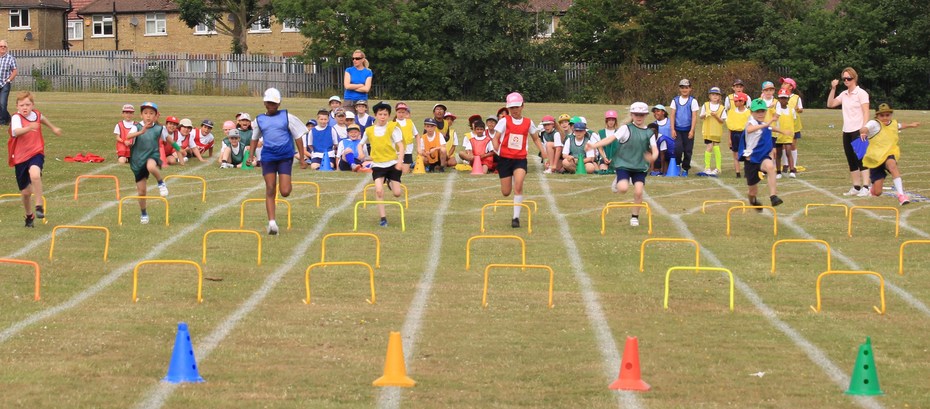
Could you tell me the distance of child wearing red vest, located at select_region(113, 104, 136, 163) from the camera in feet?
68.1

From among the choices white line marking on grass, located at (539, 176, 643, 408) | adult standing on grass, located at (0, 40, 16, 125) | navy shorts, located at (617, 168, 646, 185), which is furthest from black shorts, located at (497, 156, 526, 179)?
adult standing on grass, located at (0, 40, 16, 125)

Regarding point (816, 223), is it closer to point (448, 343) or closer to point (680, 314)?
point (680, 314)

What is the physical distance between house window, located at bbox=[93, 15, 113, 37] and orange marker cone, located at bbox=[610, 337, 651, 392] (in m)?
76.7

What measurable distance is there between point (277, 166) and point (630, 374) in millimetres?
8698

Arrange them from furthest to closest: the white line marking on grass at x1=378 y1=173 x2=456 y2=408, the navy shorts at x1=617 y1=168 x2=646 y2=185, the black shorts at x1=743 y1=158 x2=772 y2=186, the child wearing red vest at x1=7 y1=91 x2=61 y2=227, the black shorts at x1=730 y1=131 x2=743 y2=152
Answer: the black shorts at x1=730 y1=131 x2=743 y2=152 → the black shorts at x1=743 y1=158 x2=772 y2=186 → the navy shorts at x1=617 y1=168 x2=646 y2=185 → the child wearing red vest at x1=7 y1=91 x2=61 y2=227 → the white line marking on grass at x1=378 y1=173 x2=456 y2=408

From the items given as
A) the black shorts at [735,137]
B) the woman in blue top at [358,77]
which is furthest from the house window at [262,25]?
the black shorts at [735,137]

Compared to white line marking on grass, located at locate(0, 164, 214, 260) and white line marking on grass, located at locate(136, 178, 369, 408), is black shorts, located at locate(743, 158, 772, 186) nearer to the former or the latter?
white line marking on grass, located at locate(136, 178, 369, 408)

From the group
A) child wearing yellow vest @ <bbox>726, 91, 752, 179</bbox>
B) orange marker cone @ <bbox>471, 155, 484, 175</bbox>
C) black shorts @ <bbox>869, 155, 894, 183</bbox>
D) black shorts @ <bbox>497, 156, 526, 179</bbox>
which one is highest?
child wearing yellow vest @ <bbox>726, 91, 752, 179</bbox>

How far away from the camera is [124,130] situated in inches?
864

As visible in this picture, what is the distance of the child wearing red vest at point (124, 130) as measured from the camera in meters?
20.7

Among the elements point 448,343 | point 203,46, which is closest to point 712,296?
point 448,343

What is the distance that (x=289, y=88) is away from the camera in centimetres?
5628

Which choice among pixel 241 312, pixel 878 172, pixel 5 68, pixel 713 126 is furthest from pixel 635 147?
pixel 5 68

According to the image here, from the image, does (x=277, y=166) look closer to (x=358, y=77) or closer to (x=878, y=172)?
(x=358, y=77)
